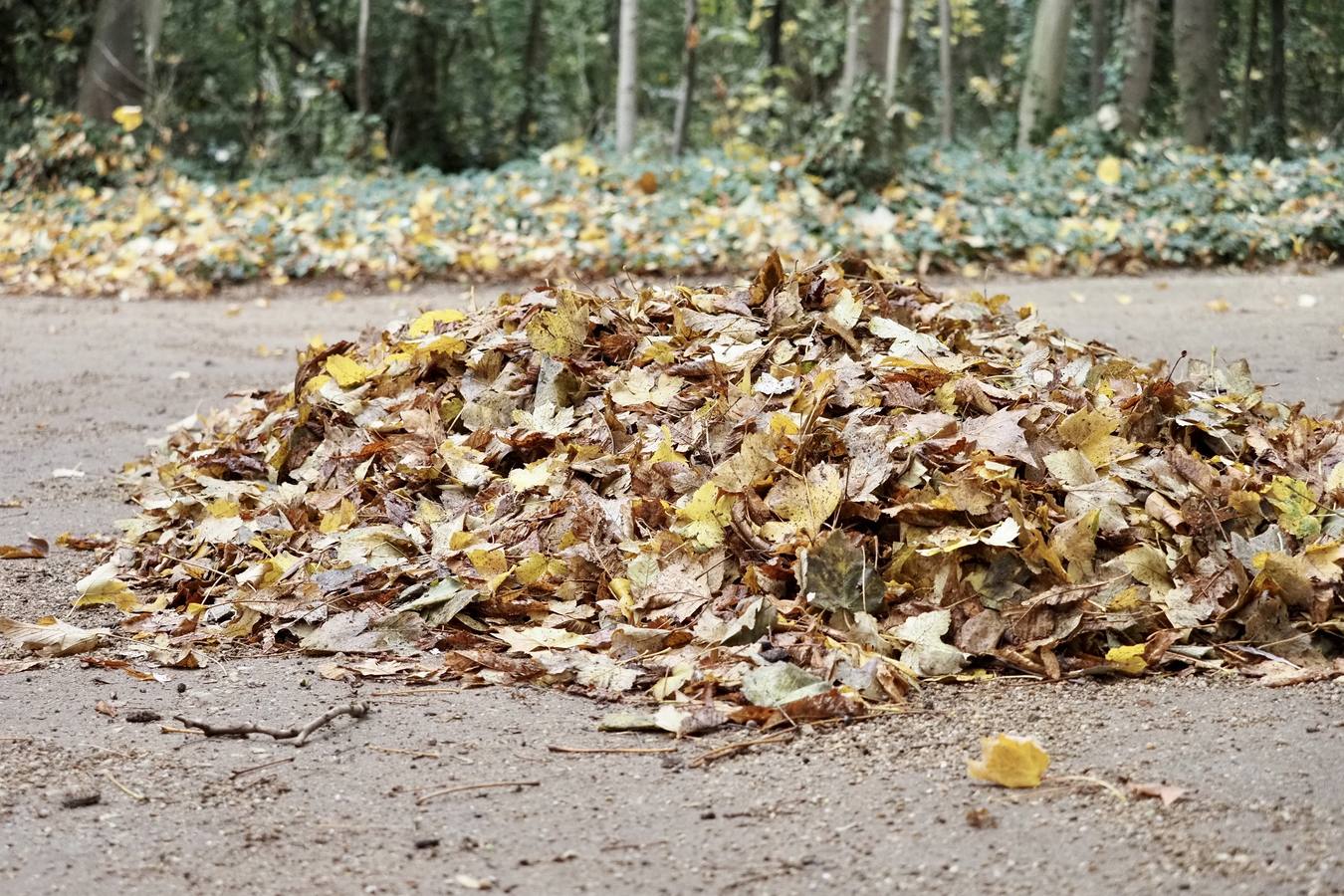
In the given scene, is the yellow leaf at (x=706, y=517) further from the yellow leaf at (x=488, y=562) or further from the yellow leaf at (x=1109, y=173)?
the yellow leaf at (x=1109, y=173)

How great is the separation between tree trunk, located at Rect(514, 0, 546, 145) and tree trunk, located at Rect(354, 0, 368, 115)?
251cm

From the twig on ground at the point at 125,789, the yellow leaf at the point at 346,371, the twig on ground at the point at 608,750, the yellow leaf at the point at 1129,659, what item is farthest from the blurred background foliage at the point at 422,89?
the twig on ground at the point at 125,789

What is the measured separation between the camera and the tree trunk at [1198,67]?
12469mm

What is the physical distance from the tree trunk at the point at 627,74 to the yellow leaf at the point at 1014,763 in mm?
9544

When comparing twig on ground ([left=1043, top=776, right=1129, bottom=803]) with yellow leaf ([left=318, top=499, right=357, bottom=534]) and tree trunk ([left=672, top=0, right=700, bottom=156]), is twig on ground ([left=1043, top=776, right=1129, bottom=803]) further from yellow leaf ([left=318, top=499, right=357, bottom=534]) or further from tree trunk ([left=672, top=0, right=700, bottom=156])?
tree trunk ([left=672, top=0, right=700, bottom=156])

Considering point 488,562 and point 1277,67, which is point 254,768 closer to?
point 488,562

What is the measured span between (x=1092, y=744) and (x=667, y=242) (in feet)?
22.6

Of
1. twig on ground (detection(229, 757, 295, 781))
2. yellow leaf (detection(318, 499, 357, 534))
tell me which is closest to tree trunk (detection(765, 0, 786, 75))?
yellow leaf (detection(318, 499, 357, 534))

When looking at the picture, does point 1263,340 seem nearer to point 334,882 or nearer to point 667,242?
point 667,242

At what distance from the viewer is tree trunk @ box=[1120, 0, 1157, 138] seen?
1200 centimetres

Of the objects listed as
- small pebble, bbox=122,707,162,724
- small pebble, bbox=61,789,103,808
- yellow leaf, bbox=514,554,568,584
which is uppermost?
yellow leaf, bbox=514,554,568,584

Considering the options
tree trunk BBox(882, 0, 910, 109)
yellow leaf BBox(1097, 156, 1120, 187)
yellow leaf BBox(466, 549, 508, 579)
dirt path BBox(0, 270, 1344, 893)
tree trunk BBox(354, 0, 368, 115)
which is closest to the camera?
dirt path BBox(0, 270, 1344, 893)

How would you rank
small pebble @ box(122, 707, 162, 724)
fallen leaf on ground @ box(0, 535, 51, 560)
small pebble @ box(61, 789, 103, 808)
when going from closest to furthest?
small pebble @ box(61, 789, 103, 808) → small pebble @ box(122, 707, 162, 724) → fallen leaf on ground @ box(0, 535, 51, 560)

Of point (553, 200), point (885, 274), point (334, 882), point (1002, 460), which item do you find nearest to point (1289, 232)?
point (553, 200)
